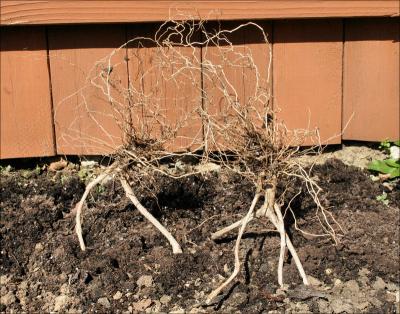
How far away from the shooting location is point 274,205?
3320 millimetres

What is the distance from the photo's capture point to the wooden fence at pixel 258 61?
3.87m

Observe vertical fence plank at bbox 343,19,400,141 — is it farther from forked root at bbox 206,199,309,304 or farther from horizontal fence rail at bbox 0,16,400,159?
forked root at bbox 206,199,309,304

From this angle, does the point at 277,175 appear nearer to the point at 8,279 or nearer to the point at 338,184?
the point at 338,184

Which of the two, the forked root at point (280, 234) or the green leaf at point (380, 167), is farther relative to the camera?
the green leaf at point (380, 167)

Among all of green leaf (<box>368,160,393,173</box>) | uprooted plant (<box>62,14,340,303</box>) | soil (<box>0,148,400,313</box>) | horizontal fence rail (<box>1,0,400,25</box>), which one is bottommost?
soil (<box>0,148,400,313</box>)

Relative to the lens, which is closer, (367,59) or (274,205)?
(274,205)

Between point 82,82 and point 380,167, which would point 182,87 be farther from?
point 380,167

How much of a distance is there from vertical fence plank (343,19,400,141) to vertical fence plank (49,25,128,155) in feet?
4.17

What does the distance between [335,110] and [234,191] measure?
816mm

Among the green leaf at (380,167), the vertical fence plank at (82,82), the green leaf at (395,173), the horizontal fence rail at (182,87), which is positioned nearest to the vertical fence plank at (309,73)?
the horizontal fence rail at (182,87)

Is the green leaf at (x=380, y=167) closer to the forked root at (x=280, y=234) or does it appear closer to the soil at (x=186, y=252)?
the soil at (x=186, y=252)

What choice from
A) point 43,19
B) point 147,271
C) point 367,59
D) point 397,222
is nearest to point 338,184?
point 397,222

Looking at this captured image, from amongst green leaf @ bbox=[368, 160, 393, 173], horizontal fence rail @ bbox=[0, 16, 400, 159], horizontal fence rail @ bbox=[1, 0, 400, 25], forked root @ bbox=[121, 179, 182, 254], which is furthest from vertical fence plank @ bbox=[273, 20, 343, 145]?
forked root @ bbox=[121, 179, 182, 254]

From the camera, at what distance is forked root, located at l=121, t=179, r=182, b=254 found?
11.2ft
